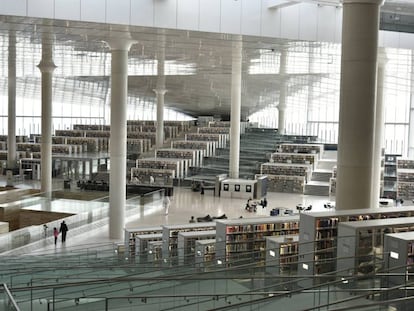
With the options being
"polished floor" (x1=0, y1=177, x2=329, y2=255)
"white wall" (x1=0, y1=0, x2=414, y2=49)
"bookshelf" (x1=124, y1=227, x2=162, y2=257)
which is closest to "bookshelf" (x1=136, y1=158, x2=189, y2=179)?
"polished floor" (x1=0, y1=177, x2=329, y2=255)

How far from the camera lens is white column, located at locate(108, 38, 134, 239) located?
22.3m

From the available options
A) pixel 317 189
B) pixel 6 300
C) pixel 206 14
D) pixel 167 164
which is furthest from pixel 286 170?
pixel 6 300

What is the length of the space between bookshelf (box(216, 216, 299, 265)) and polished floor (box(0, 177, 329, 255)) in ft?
22.1

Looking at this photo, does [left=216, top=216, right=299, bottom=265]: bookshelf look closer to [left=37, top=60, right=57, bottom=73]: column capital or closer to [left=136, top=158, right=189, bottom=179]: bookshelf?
[left=37, top=60, right=57, bottom=73]: column capital

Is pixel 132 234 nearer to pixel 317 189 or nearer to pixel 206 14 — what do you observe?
pixel 206 14

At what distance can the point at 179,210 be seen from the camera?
29.2 metres

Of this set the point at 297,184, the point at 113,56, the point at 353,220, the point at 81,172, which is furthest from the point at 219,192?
the point at 353,220

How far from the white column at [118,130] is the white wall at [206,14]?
4.33 metres

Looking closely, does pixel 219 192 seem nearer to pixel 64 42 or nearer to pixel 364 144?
pixel 64 42

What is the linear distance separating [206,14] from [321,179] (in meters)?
25.9

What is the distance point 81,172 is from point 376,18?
32.7 m

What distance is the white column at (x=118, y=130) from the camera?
73.2 ft

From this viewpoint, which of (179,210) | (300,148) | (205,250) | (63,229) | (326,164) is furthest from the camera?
(300,148)

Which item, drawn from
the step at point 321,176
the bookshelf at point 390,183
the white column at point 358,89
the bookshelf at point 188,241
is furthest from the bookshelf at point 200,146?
the white column at point 358,89
